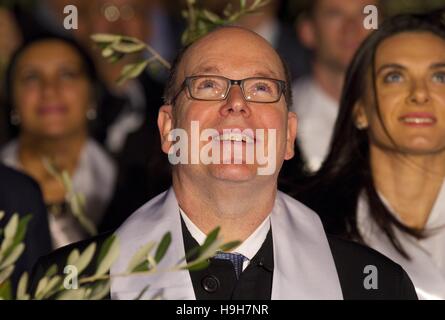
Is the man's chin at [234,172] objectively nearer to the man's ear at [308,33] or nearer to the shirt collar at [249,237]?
the shirt collar at [249,237]

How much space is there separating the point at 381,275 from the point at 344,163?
0.77 meters

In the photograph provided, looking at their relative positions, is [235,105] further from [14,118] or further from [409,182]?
[14,118]

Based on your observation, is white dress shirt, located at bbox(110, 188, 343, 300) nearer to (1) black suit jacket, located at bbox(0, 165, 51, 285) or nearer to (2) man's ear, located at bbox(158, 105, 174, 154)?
(2) man's ear, located at bbox(158, 105, 174, 154)

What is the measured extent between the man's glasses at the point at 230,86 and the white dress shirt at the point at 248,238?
283mm

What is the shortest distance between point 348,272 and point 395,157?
2.32 feet

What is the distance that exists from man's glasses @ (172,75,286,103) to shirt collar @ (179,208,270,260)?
284mm

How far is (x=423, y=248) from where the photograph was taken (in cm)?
359

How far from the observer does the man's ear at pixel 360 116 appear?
12.3ft

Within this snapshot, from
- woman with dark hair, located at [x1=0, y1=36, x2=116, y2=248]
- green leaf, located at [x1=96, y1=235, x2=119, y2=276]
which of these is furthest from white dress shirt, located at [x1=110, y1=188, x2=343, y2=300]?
woman with dark hair, located at [x1=0, y1=36, x2=116, y2=248]

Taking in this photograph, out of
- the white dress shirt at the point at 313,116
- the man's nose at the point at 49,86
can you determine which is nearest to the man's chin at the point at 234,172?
the white dress shirt at the point at 313,116

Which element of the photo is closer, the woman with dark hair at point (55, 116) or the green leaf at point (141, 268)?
the green leaf at point (141, 268)

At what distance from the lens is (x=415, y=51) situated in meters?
3.63

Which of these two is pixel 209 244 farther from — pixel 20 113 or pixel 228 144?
pixel 20 113

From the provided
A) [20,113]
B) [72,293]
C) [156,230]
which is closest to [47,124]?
[20,113]
